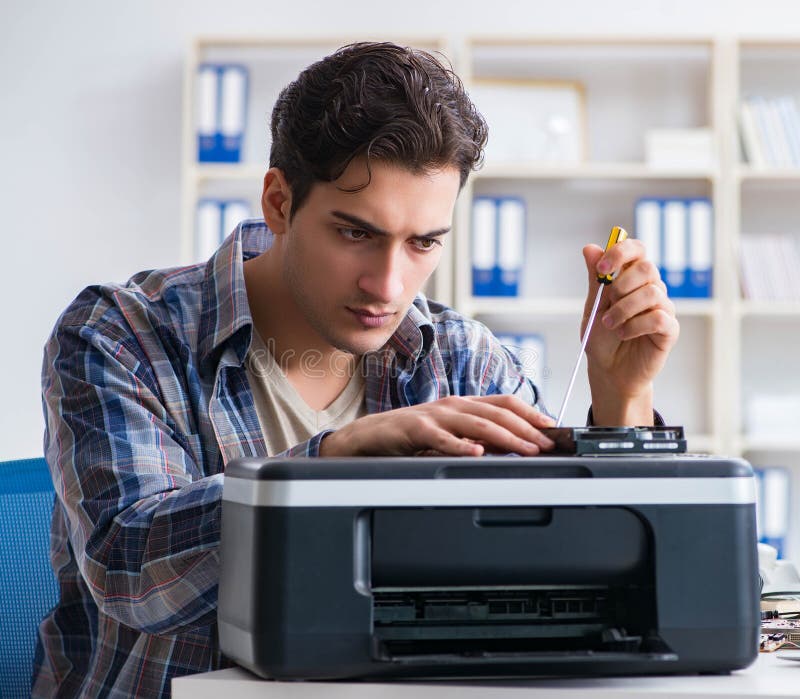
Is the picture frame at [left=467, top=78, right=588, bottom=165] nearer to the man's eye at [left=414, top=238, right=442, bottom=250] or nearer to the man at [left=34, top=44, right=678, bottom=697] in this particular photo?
the man at [left=34, top=44, right=678, bottom=697]

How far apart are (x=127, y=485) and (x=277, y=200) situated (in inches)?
19.3

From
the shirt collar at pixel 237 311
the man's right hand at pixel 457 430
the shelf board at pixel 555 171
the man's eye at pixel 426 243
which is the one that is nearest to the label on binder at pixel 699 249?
the shelf board at pixel 555 171

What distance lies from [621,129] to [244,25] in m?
1.38

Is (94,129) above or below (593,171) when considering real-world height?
above

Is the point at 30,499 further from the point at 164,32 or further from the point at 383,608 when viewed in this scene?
the point at 164,32

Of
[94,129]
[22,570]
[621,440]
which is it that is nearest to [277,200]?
[22,570]

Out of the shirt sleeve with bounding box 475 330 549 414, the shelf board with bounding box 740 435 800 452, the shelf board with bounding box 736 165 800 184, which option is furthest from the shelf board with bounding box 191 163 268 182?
the shirt sleeve with bounding box 475 330 549 414

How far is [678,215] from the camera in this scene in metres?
3.39

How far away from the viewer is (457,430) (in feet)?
2.94

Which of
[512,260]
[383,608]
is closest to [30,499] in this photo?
[383,608]

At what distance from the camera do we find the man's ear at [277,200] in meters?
1.40

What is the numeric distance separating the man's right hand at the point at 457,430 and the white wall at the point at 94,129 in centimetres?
290

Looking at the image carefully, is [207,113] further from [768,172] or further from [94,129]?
[768,172]

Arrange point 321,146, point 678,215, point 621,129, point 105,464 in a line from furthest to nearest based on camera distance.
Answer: point 621,129
point 678,215
point 321,146
point 105,464
